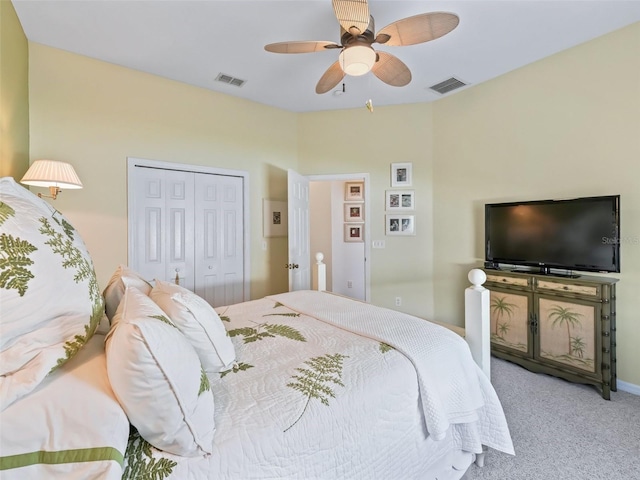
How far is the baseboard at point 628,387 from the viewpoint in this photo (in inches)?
92.3

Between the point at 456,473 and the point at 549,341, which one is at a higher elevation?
the point at 549,341

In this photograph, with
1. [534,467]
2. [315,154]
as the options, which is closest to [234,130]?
[315,154]

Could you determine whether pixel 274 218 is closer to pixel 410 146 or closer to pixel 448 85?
pixel 410 146

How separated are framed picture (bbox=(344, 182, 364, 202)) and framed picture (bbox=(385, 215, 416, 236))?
57.8 inches

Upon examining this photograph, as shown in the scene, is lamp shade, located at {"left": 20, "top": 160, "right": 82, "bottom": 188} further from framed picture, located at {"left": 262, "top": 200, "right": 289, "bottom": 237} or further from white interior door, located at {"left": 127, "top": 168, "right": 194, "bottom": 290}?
framed picture, located at {"left": 262, "top": 200, "right": 289, "bottom": 237}

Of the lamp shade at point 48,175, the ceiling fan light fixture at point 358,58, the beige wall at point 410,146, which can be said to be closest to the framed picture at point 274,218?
the beige wall at point 410,146

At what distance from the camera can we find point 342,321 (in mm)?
1700

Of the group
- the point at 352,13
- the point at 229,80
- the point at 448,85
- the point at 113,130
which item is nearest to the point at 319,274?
the point at 352,13

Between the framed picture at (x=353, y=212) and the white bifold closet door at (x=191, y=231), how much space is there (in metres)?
2.14

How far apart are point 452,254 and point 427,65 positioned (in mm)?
2063

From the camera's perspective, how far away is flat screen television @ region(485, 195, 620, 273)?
2.34m

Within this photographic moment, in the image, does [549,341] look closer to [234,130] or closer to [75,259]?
[75,259]

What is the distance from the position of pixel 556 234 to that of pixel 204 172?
3529 mm

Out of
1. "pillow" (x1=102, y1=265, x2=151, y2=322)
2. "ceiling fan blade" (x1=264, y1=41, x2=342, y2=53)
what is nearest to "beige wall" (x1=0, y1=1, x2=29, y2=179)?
"pillow" (x1=102, y1=265, x2=151, y2=322)
